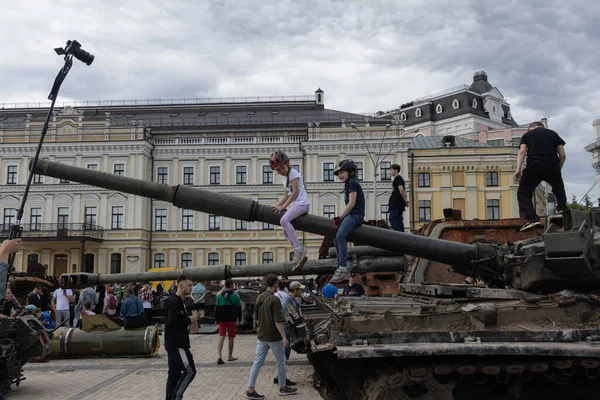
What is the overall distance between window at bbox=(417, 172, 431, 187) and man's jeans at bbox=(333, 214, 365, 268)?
39819mm

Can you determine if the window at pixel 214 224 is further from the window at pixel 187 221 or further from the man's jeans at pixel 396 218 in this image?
the man's jeans at pixel 396 218

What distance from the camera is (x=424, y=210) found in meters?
45.6

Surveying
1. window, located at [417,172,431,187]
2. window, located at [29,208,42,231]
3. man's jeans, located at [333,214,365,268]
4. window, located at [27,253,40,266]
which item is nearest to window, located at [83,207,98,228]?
window, located at [29,208,42,231]

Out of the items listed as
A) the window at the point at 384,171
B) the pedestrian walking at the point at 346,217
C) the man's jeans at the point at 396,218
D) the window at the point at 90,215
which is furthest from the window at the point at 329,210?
the pedestrian walking at the point at 346,217

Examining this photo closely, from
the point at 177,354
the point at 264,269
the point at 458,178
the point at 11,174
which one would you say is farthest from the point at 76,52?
the point at 11,174

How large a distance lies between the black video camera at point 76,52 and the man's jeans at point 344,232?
3.92m

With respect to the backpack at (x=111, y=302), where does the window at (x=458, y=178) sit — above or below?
above

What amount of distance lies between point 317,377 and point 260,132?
4020 centimetres

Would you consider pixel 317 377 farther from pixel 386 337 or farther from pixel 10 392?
pixel 10 392

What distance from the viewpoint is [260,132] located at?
46.6 meters

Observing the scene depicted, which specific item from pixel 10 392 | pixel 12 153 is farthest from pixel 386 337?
pixel 12 153

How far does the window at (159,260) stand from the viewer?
4553cm

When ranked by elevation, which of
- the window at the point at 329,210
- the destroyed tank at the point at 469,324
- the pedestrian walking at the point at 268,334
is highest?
the window at the point at 329,210

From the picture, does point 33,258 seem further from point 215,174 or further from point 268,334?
point 268,334
